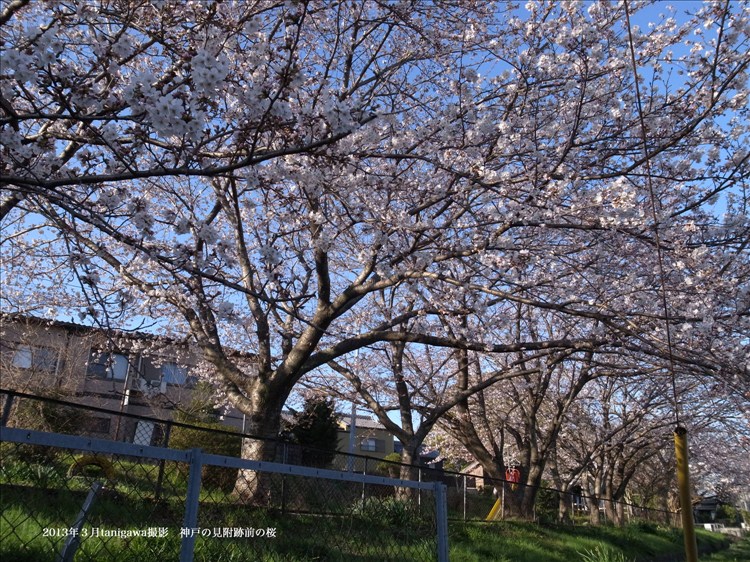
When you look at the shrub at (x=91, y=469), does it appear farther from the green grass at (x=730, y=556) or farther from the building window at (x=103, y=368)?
the green grass at (x=730, y=556)

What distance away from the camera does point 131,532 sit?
4039 millimetres

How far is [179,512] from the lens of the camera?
5.35 metres

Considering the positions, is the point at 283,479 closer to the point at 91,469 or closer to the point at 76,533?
the point at 91,469

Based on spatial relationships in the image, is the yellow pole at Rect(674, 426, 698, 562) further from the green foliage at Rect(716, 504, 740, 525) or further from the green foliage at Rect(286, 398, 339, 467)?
the green foliage at Rect(716, 504, 740, 525)

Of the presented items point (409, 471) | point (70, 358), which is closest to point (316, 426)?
point (70, 358)

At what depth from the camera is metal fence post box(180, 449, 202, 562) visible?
2801 mm

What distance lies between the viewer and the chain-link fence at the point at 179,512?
309 cm

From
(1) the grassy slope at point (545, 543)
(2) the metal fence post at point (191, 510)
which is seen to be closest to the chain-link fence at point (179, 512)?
(2) the metal fence post at point (191, 510)

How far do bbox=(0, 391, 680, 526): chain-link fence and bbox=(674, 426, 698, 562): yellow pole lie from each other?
3.21m

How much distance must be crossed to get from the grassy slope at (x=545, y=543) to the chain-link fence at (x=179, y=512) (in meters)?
2.62

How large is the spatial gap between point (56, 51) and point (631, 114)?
276 inches

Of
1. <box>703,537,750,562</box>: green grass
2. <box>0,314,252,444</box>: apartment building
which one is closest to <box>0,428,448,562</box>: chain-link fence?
<box>0,314,252,444</box>: apartment building

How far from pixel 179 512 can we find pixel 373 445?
39.2 meters

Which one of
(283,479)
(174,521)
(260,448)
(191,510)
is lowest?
(174,521)
